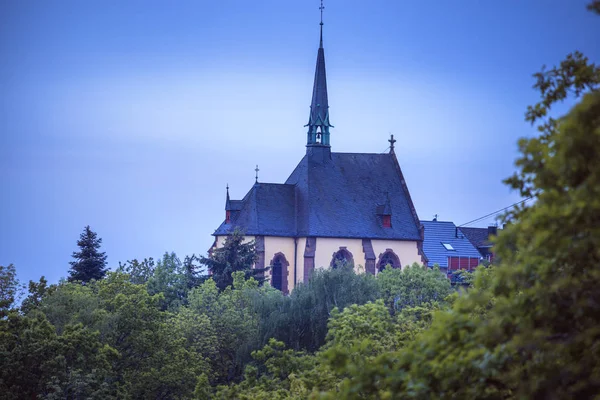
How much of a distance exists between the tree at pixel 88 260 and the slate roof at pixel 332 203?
1302cm

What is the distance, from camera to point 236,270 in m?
70.0

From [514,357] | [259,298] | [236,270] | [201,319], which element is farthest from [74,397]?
[236,270]

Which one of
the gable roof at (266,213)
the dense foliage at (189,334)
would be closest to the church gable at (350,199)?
the gable roof at (266,213)

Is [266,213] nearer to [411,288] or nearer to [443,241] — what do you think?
[411,288]

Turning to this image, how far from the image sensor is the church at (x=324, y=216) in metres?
82.9

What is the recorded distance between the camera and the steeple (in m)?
84.6

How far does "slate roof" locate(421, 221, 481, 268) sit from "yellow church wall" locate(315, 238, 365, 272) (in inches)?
735

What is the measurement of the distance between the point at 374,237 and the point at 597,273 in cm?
7231

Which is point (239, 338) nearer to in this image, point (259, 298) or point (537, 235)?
point (259, 298)

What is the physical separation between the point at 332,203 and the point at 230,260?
609 inches

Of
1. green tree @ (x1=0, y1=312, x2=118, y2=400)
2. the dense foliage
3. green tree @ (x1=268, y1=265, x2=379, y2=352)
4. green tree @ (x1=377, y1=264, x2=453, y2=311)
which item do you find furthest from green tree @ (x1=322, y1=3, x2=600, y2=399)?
green tree @ (x1=377, y1=264, x2=453, y2=311)

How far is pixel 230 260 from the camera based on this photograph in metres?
70.1

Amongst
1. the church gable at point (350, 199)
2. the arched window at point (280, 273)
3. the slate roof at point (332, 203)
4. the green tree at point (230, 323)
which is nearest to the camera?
the green tree at point (230, 323)

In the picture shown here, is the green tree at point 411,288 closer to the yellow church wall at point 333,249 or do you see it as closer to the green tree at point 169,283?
the green tree at point 169,283
